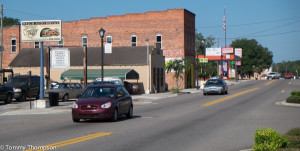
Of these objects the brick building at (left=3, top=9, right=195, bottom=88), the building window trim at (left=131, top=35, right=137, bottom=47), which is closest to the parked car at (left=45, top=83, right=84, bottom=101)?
the brick building at (left=3, top=9, right=195, bottom=88)

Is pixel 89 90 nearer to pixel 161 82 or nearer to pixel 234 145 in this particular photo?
pixel 234 145

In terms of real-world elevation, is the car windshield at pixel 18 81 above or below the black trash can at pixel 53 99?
above

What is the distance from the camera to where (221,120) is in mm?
18375

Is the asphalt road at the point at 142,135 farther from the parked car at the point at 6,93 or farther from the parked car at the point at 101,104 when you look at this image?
the parked car at the point at 6,93

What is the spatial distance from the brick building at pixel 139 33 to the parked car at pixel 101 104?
42260 mm

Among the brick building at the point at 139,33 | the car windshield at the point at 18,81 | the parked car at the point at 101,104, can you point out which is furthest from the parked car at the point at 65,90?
the brick building at the point at 139,33

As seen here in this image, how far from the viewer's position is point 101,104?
16.7 metres

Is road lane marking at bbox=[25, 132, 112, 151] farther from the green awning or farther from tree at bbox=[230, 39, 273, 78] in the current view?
tree at bbox=[230, 39, 273, 78]

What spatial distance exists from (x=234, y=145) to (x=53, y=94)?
62.1ft

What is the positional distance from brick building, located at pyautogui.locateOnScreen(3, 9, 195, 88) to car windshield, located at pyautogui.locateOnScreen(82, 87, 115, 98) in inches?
1665

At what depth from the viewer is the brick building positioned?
200ft

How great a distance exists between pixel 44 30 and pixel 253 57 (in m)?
120

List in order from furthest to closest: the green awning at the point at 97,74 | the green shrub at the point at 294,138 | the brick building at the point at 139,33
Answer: the brick building at the point at 139,33 → the green awning at the point at 97,74 → the green shrub at the point at 294,138

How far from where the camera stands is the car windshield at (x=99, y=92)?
17839 mm
